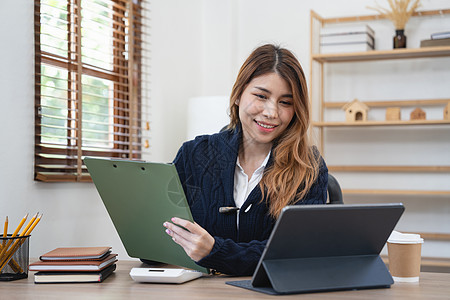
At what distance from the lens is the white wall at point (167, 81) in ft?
7.04

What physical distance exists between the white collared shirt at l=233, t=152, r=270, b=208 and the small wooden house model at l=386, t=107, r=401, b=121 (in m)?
1.77

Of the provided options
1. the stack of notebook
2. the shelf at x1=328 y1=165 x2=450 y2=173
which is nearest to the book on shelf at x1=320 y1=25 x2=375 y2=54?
the shelf at x1=328 y1=165 x2=450 y2=173

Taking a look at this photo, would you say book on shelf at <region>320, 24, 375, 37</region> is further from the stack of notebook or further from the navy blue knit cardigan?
the stack of notebook

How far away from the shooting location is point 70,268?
146cm

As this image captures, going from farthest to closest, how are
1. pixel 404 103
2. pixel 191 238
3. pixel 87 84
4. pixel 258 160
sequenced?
pixel 404 103 < pixel 87 84 < pixel 258 160 < pixel 191 238

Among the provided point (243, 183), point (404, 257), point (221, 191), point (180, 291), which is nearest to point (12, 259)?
point (180, 291)

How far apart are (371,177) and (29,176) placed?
218cm

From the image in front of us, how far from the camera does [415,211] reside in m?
3.60

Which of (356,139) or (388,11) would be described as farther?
(356,139)

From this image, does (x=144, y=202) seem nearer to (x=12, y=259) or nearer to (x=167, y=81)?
(x=12, y=259)

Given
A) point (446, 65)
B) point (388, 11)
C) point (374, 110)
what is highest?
point (388, 11)

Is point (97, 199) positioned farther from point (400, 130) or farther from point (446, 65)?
point (446, 65)

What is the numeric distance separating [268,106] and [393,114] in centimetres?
183

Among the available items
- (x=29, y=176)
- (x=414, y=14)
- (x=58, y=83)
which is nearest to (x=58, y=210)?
(x=29, y=176)
